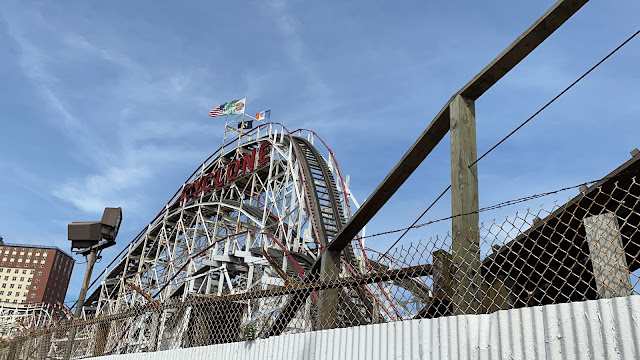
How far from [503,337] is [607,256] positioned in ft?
2.51

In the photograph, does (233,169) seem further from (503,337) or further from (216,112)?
(503,337)

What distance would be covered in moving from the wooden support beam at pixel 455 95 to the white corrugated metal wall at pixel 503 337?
3.22 feet

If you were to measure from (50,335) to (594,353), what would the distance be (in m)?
7.82

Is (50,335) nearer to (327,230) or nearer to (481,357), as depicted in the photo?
(481,357)

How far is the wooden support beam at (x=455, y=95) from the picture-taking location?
3.23 m

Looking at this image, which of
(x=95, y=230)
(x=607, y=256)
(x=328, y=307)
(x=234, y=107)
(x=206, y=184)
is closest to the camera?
(x=607, y=256)

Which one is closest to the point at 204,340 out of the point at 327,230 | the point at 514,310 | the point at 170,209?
the point at 514,310

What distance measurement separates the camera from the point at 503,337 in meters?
3.01

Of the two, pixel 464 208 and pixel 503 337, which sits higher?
pixel 464 208

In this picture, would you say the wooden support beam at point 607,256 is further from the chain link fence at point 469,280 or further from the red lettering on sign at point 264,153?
the red lettering on sign at point 264,153

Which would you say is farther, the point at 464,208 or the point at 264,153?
the point at 264,153

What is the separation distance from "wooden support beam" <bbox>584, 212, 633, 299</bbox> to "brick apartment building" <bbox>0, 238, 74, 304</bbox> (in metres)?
118

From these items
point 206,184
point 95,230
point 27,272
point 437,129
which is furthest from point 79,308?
point 27,272

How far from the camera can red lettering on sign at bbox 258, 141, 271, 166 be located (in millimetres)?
A: 22592
